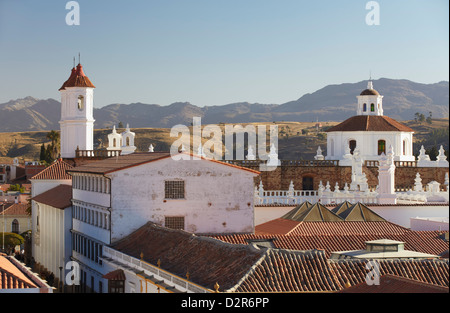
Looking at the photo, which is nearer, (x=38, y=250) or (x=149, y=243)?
(x=149, y=243)

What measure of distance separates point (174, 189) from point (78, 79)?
91.1ft

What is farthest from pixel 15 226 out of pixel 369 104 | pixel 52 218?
pixel 369 104

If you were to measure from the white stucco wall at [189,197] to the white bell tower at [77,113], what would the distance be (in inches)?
1073

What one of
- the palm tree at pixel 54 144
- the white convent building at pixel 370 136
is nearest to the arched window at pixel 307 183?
the white convent building at pixel 370 136

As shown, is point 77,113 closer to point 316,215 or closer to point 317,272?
point 316,215

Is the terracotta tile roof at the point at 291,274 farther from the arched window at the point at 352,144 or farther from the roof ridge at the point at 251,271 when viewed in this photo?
the arched window at the point at 352,144

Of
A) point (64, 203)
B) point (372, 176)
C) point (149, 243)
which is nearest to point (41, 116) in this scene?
point (372, 176)

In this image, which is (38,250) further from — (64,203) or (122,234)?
(122,234)

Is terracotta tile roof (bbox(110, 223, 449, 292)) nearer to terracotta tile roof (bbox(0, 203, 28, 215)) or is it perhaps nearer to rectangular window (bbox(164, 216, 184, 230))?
rectangular window (bbox(164, 216, 184, 230))

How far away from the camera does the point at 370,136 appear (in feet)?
226

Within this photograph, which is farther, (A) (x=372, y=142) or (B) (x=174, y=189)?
(A) (x=372, y=142)

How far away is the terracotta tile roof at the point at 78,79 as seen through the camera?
62.8m
